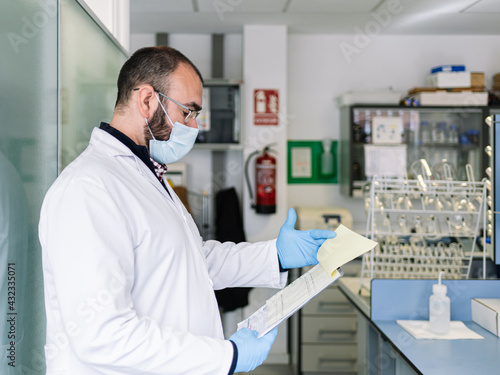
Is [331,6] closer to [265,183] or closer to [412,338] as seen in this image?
[265,183]

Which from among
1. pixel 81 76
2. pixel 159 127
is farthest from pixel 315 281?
pixel 81 76

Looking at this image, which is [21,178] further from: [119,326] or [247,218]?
[247,218]

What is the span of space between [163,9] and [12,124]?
261 cm

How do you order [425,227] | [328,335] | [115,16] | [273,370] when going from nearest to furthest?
1. [115,16]
2. [425,227]
3. [328,335]
4. [273,370]

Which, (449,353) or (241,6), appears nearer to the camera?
(449,353)

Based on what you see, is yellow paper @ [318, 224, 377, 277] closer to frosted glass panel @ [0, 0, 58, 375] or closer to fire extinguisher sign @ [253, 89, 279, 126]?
frosted glass panel @ [0, 0, 58, 375]

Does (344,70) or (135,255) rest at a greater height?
(344,70)

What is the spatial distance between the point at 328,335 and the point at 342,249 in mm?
2322

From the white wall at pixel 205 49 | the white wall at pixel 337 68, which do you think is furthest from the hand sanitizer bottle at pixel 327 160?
the white wall at pixel 205 49

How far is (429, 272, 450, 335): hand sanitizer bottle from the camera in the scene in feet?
5.90

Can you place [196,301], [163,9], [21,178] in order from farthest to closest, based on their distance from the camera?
[163,9] → [196,301] → [21,178]

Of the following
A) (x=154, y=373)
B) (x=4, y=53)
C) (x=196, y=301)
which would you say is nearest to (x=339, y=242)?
(x=196, y=301)

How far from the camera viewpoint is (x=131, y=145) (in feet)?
4.26

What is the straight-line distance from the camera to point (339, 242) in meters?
1.35
